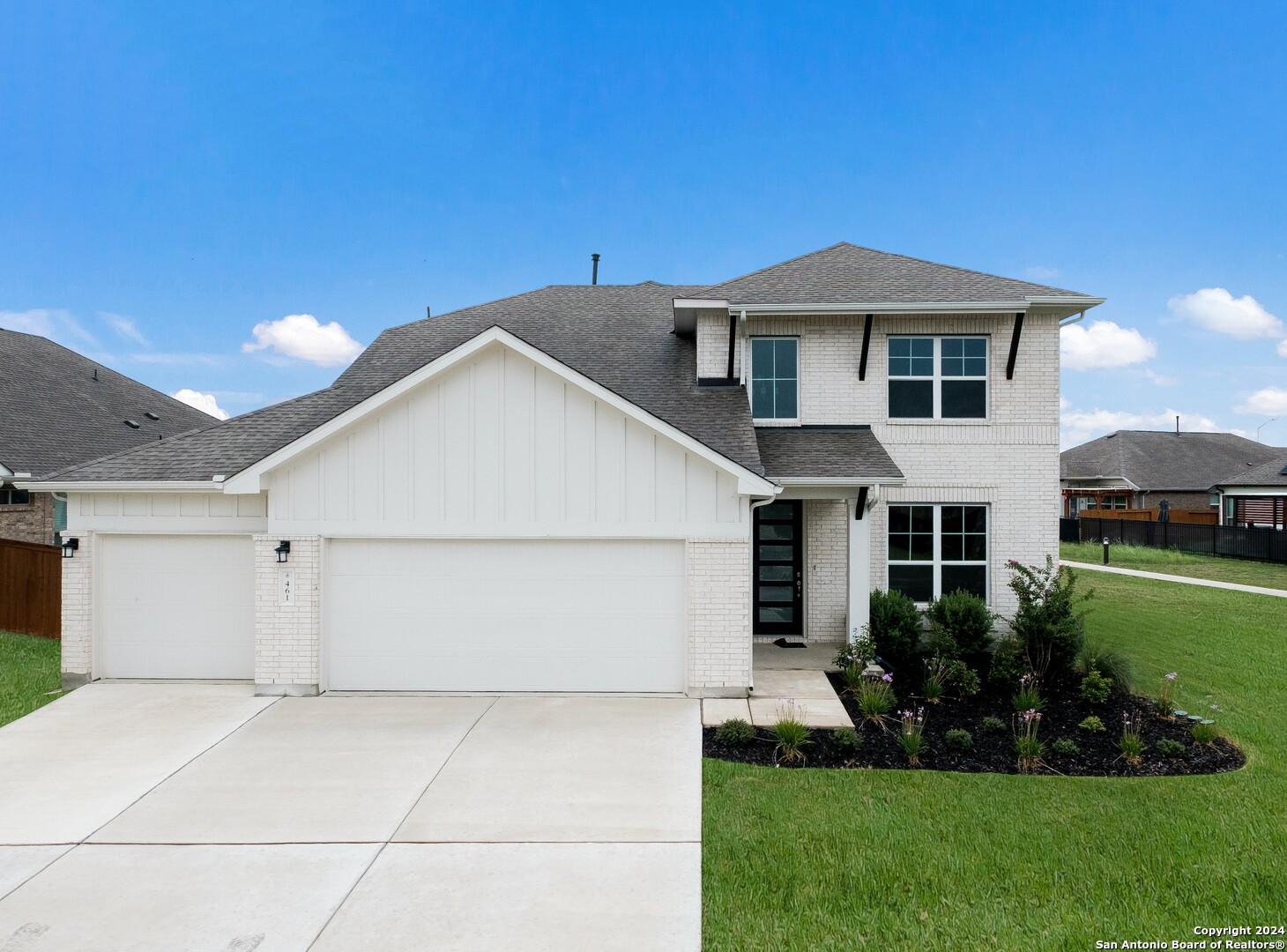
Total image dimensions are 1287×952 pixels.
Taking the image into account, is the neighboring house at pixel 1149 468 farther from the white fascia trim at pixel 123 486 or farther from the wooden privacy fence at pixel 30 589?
the wooden privacy fence at pixel 30 589

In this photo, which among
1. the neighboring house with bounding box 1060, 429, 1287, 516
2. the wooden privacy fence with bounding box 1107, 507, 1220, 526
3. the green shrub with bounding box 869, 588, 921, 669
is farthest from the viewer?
the neighboring house with bounding box 1060, 429, 1287, 516

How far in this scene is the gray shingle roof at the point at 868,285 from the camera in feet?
37.4

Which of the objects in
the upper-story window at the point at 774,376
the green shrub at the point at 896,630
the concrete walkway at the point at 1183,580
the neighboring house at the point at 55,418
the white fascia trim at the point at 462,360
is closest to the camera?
the white fascia trim at the point at 462,360

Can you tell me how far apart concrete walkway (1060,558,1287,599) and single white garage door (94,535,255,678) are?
53.4ft

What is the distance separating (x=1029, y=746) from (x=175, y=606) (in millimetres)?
10619

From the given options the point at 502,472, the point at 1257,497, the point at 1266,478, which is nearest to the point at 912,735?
the point at 502,472

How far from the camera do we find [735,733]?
7.38 meters

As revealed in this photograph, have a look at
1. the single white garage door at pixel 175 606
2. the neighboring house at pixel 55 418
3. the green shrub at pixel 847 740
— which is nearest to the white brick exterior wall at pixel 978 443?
the green shrub at pixel 847 740

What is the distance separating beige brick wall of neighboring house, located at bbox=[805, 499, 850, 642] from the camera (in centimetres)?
1173

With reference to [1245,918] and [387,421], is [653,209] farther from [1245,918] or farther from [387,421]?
[1245,918]

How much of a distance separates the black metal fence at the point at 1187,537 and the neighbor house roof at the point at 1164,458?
870cm

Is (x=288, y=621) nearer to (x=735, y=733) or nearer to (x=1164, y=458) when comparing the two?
(x=735, y=733)

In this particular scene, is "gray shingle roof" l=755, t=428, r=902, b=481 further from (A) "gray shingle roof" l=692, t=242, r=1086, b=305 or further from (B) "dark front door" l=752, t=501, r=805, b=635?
(A) "gray shingle roof" l=692, t=242, r=1086, b=305

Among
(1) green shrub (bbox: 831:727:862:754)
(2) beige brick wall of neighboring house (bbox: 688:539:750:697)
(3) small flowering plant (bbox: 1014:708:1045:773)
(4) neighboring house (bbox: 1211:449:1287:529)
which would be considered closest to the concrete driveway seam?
(2) beige brick wall of neighboring house (bbox: 688:539:750:697)
